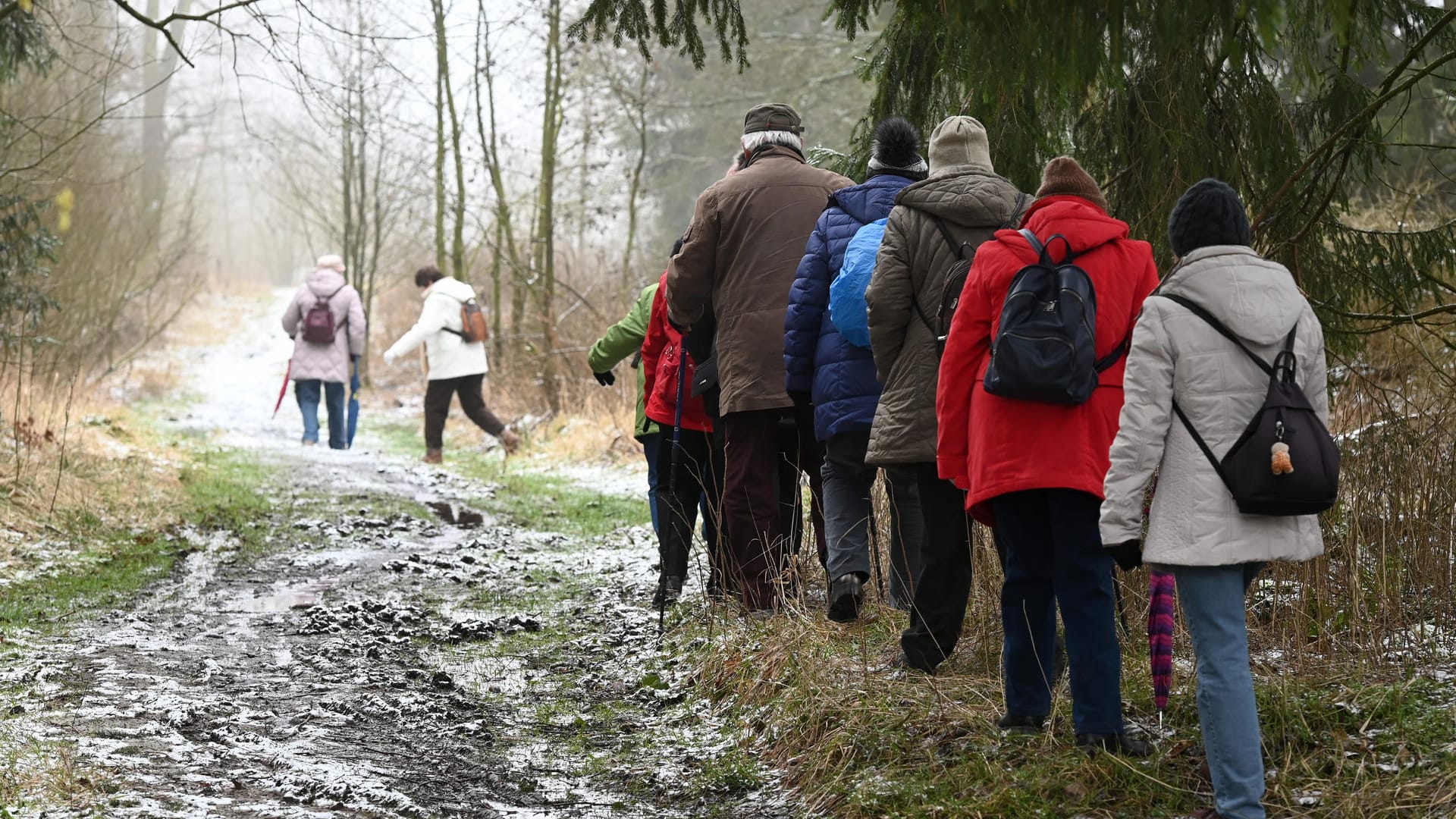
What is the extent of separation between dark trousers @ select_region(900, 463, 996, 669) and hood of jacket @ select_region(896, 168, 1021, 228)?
0.89 metres

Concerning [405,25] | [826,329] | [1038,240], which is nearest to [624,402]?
[405,25]

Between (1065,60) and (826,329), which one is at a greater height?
(1065,60)

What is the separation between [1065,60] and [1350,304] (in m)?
2.70

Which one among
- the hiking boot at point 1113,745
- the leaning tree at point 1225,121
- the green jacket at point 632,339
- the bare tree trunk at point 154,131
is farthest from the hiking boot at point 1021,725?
the bare tree trunk at point 154,131

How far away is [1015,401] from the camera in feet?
12.4

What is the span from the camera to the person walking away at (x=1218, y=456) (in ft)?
10.6

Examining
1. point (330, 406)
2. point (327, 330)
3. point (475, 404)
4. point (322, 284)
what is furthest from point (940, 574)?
point (330, 406)

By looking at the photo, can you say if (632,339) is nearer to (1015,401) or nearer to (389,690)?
(389,690)

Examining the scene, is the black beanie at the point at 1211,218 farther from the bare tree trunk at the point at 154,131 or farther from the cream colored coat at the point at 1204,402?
the bare tree trunk at the point at 154,131

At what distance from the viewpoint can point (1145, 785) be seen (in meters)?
3.54

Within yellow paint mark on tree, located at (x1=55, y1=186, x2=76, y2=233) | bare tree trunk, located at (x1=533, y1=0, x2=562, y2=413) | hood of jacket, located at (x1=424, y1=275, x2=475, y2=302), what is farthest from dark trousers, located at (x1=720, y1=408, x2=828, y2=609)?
bare tree trunk, located at (x1=533, y1=0, x2=562, y2=413)

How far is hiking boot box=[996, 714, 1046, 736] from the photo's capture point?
3.89m

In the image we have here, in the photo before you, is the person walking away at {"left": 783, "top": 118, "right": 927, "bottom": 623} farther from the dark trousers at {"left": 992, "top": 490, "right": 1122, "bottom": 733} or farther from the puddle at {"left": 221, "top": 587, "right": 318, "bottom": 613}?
the puddle at {"left": 221, "top": 587, "right": 318, "bottom": 613}

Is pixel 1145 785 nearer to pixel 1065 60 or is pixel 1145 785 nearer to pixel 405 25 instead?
pixel 1065 60
